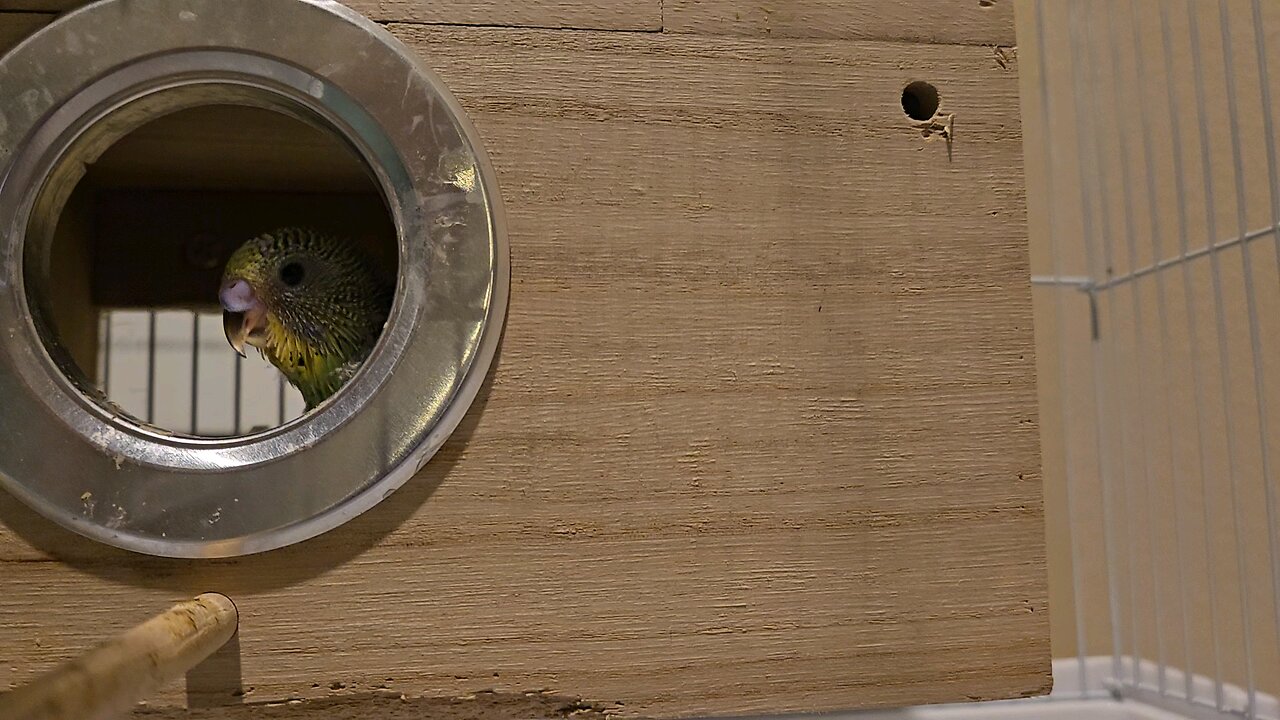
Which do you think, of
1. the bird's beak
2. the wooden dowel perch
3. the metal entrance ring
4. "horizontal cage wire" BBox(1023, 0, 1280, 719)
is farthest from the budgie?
"horizontal cage wire" BBox(1023, 0, 1280, 719)

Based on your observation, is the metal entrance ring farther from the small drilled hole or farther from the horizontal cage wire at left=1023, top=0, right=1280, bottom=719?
the horizontal cage wire at left=1023, top=0, right=1280, bottom=719

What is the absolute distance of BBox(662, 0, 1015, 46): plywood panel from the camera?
2.15ft

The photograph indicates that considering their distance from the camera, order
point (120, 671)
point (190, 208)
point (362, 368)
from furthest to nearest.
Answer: point (190, 208) < point (362, 368) < point (120, 671)

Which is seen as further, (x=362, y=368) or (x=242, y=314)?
(x=242, y=314)

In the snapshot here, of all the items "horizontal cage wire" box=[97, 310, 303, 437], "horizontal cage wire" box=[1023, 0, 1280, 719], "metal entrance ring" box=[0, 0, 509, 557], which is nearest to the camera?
"metal entrance ring" box=[0, 0, 509, 557]

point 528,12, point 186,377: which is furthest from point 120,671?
point 186,377

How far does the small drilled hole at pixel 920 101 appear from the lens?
0.67 meters

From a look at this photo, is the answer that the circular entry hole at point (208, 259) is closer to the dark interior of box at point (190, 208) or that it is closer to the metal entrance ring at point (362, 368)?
the dark interior of box at point (190, 208)

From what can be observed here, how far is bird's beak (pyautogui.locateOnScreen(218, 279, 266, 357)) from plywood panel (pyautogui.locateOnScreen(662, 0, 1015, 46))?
0.39 meters

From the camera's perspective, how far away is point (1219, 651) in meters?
0.84

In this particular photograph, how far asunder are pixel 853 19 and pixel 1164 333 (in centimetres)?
43

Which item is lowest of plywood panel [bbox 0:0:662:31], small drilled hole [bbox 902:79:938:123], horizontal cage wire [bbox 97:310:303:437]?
horizontal cage wire [bbox 97:310:303:437]

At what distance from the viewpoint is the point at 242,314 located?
Result: 825 mm

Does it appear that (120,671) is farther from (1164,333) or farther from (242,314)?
(1164,333)
